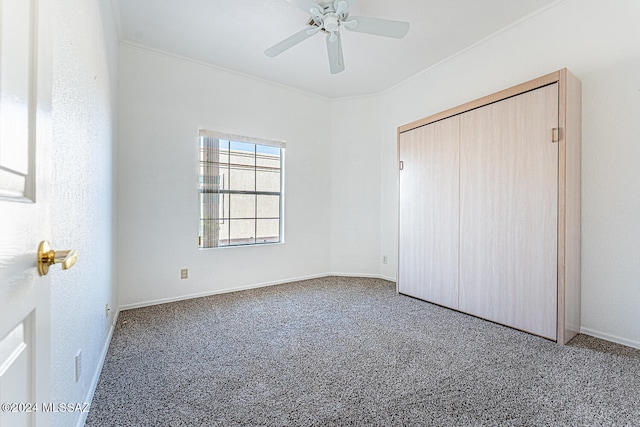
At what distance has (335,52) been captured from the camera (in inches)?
116

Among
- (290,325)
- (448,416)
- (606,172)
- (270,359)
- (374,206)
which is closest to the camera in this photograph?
(448,416)

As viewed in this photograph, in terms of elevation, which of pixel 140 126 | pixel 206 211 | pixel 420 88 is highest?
pixel 420 88

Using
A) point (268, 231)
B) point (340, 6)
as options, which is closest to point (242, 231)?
point (268, 231)

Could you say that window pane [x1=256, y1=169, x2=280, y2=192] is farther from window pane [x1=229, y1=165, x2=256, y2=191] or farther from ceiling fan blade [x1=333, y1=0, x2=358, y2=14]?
ceiling fan blade [x1=333, y1=0, x2=358, y2=14]

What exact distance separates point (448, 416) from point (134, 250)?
3.15 metres

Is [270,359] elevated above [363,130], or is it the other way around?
[363,130]

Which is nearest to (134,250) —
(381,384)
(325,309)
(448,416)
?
(325,309)

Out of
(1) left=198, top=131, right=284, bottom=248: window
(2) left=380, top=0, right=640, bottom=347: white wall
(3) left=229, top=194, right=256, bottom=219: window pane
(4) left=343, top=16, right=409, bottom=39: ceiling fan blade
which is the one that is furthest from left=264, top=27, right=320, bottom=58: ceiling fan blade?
(2) left=380, top=0, right=640, bottom=347: white wall

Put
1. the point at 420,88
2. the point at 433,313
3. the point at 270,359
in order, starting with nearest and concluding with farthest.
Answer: the point at 270,359 < the point at 433,313 < the point at 420,88

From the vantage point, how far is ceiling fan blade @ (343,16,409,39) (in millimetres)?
2277

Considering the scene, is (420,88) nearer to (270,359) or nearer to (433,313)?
(433,313)

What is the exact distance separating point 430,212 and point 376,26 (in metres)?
1.94

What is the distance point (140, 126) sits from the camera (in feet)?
10.4

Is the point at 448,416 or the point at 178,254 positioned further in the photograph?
Answer: the point at 178,254
